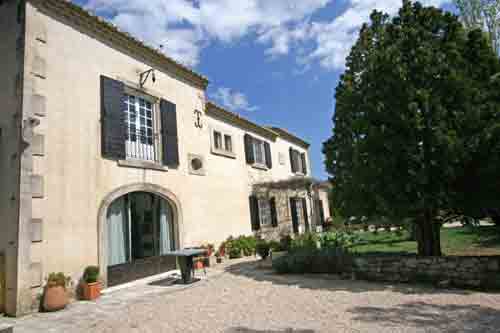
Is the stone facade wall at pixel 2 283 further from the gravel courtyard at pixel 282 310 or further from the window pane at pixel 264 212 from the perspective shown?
the window pane at pixel 264 212

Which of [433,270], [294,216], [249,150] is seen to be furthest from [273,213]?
[433,270]

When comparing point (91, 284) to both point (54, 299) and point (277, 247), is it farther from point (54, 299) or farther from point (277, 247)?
point (277, 247)

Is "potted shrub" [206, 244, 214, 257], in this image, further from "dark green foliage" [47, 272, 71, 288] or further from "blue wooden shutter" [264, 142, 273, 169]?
"blue wooden shutter" [264, 142, 273, 169]

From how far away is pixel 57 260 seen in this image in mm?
5906

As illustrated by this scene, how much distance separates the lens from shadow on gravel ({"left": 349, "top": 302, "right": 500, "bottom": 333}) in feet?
12.6

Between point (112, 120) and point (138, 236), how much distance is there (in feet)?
10.3

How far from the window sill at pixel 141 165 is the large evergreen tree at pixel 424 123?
16.6 feet

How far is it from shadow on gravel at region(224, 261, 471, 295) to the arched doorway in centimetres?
201

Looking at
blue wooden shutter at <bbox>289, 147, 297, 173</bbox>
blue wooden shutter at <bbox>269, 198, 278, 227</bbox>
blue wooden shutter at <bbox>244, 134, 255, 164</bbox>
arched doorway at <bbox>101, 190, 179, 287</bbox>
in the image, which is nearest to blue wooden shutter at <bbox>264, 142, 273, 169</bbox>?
blue wooden shutter at <bbox>244, 134, 255, 164</bbox>

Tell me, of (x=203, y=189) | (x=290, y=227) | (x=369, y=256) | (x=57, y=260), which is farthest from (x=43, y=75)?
(x=290, y=227)

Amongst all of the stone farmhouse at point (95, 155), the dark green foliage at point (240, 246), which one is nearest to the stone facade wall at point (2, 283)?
the stone farmhouse at point (95, 155)

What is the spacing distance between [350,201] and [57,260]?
254 inches

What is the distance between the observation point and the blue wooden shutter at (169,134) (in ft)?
28.8

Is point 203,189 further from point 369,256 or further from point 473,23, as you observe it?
point 473,23
